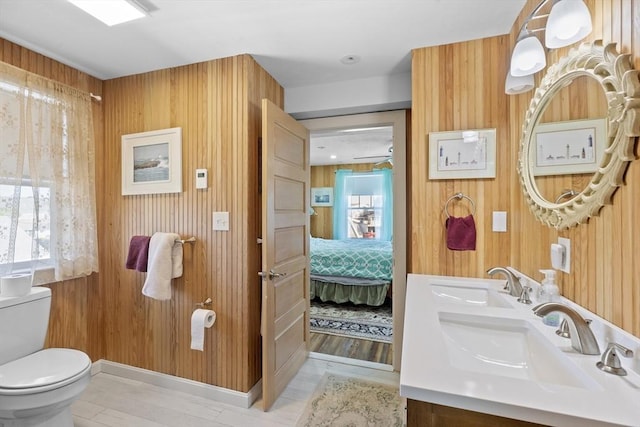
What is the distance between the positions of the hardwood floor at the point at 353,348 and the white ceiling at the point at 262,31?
244cm

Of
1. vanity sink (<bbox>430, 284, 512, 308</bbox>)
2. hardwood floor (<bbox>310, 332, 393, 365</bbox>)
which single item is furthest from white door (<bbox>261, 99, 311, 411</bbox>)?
vanity sink (<bbox>430, 284, 512, 308</bbox>)

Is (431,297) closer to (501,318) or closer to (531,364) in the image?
(501,318)

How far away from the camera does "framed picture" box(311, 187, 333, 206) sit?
21.8 feet

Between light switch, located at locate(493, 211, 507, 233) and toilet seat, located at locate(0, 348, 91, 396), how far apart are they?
8.05 feet

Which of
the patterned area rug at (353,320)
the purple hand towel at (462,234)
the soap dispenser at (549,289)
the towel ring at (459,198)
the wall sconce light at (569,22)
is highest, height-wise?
the wall sconce light at (569,22)

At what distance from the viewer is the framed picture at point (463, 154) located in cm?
177

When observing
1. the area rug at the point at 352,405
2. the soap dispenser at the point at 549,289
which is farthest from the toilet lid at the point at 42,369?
the soap dispenser at the point at 549,289

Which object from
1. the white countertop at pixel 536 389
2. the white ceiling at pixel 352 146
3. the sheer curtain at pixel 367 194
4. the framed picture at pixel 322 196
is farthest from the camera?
the framed picture at pixel 322 196

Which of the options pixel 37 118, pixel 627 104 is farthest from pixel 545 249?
pixel 37 118

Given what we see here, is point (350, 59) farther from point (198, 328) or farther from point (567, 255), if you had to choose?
Answer: point (198, 328)

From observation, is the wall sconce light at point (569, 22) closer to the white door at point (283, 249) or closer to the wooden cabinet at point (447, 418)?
the wooden cabinet at point (447, 418)

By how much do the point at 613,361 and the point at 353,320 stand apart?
111 inches

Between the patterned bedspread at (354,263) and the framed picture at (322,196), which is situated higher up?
the framed picture at (322,196)

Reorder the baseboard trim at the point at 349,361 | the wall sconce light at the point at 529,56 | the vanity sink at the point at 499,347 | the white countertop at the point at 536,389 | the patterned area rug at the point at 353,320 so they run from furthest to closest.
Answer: the patterned area rug at the point at 353,320, the baseboard trim at the point at 349,361, the wall sconce light at the point at 529,56, the vanity sink at the point at 499,347, the white countertop at the point at 536,389
